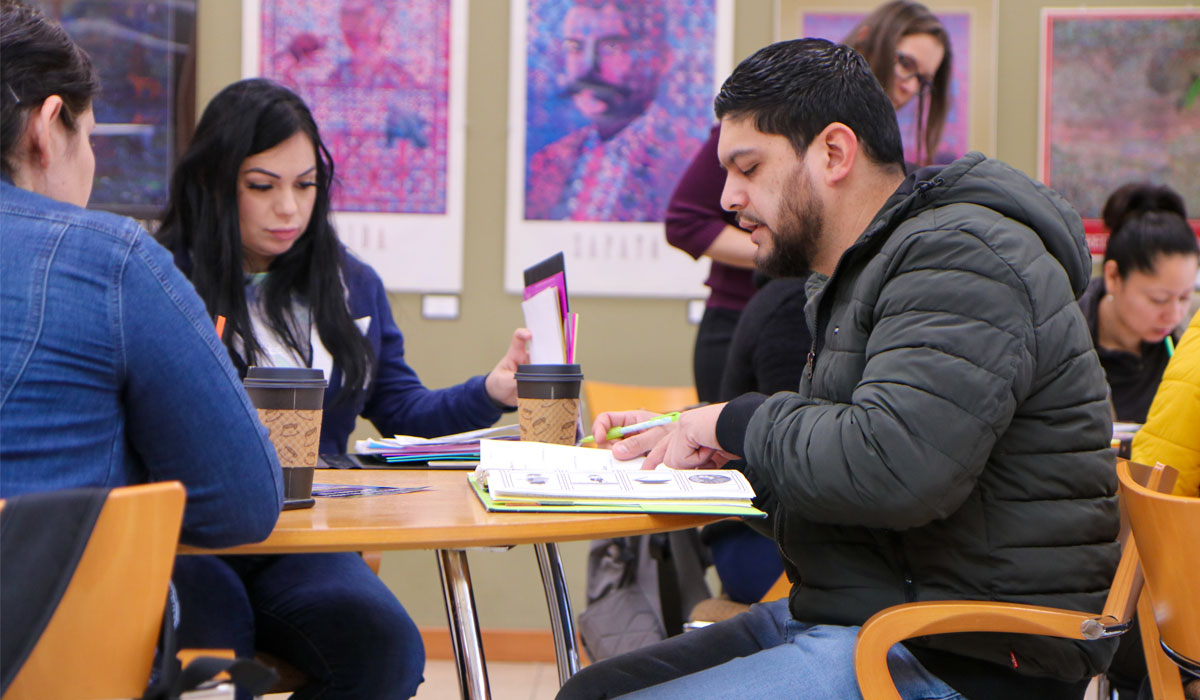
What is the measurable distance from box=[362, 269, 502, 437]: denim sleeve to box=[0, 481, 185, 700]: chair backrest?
1081mm

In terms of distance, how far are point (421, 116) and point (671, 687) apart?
260 centimetres

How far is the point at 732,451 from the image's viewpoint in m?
1.24

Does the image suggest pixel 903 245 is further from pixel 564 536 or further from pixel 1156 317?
pixel 1156 317

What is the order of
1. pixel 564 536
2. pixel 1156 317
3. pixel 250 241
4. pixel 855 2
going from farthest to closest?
1. pixel 855 2
2. pixel 1156 317
3. pixel 250 241
4. pixel 564 536

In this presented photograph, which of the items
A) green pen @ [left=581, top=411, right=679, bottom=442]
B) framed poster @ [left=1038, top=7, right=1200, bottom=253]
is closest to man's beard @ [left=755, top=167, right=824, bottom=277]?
green pen @ [left=581, top=411, right=679, bottom=442]

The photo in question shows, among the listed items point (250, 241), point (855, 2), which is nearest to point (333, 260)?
point (250, 241)

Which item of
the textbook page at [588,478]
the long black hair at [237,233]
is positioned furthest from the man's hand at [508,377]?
the textbook page at [588,478]

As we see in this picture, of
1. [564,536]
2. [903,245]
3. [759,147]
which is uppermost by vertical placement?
[759,147]

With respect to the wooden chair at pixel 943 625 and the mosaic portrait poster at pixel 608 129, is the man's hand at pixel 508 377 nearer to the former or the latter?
the wooden chair at pixel 943 625

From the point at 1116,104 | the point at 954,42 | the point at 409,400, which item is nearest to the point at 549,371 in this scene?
the point at 409,400

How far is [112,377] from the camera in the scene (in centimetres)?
100

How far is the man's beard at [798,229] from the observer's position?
4.48ft

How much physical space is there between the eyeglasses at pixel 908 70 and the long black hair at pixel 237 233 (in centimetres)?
139

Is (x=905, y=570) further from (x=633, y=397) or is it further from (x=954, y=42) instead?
(x=954, y=42)
